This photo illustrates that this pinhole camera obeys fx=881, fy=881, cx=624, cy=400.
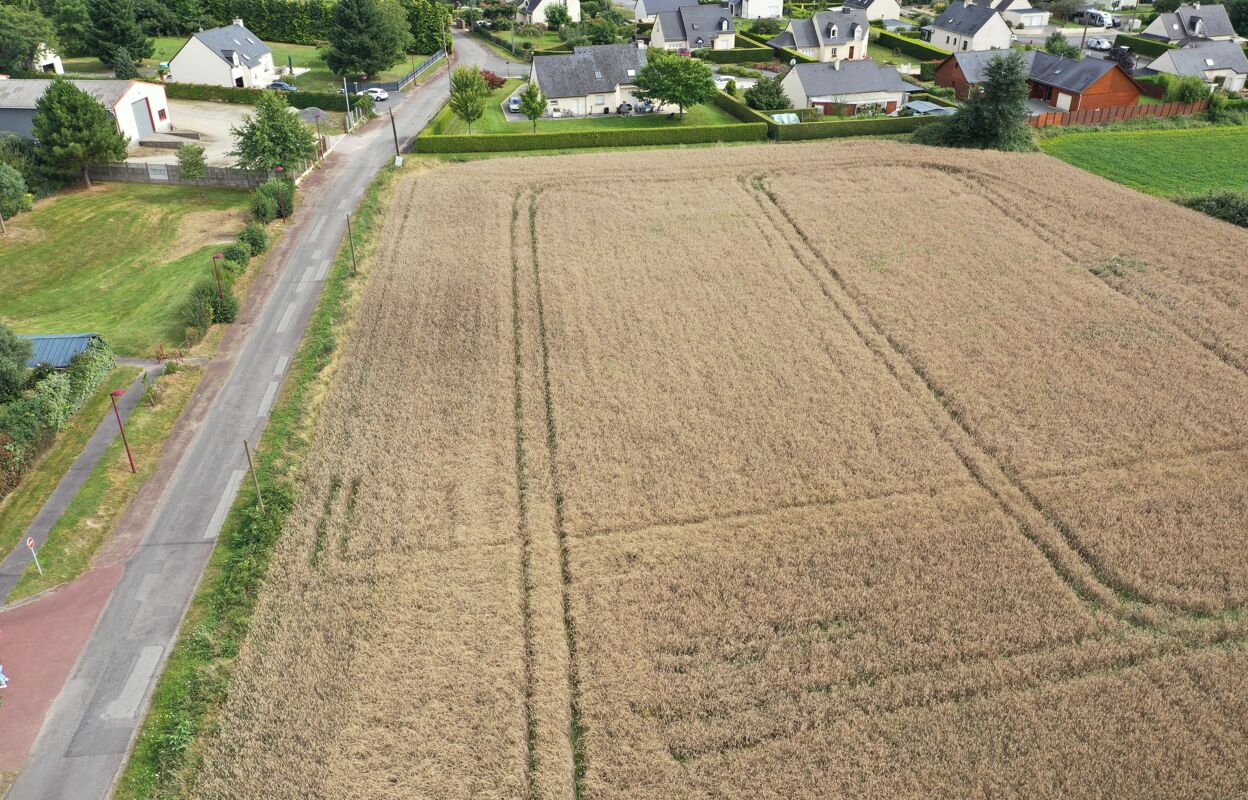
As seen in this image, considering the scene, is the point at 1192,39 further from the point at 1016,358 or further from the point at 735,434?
the point at 735,434

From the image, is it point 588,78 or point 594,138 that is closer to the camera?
point 594,138

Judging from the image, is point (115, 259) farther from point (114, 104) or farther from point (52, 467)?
point (52, 467)

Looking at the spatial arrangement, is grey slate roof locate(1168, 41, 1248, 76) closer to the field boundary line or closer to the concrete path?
the field boundary line

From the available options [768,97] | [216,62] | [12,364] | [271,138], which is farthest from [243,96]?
[12,364]

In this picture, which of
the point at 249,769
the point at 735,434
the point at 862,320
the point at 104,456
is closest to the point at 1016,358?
the point at 862,320

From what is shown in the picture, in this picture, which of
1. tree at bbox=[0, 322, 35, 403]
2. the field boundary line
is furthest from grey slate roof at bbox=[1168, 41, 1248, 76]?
tree at bbox=[0, 322, 35, 403]
